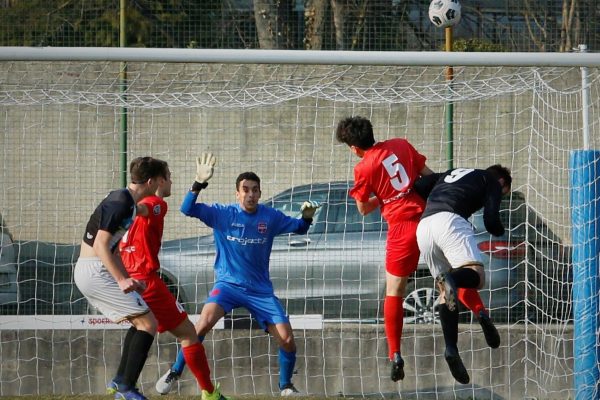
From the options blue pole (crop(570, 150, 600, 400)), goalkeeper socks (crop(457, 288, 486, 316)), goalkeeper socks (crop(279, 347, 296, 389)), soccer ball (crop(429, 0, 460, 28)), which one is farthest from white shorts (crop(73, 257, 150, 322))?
soccer ball (crop(429, 0, 460, 28))

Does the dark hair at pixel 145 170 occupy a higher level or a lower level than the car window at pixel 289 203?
higher

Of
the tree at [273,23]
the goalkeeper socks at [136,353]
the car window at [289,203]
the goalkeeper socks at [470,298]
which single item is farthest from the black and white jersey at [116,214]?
the tree at [273,23]

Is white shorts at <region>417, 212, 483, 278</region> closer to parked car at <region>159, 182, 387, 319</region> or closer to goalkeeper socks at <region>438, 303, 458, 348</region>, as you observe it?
goalkeeper socks at <region>438, 303, 458, 348</region>

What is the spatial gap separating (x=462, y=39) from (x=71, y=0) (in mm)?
4937

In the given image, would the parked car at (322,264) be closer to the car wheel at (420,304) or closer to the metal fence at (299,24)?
the car wheel at (420,304)

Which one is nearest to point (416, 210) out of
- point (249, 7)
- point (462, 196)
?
point (462, 196)

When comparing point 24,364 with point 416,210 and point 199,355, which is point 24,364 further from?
point 416,210

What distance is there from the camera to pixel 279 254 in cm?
1052

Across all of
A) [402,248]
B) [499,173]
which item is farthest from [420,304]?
[499,173]

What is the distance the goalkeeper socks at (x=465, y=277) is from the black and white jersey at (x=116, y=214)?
2275 mm

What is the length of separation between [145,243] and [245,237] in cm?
83

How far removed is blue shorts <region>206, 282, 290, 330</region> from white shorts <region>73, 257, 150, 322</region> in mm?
1093

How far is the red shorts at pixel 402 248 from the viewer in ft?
27.6

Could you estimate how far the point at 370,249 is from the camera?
1044 cm
